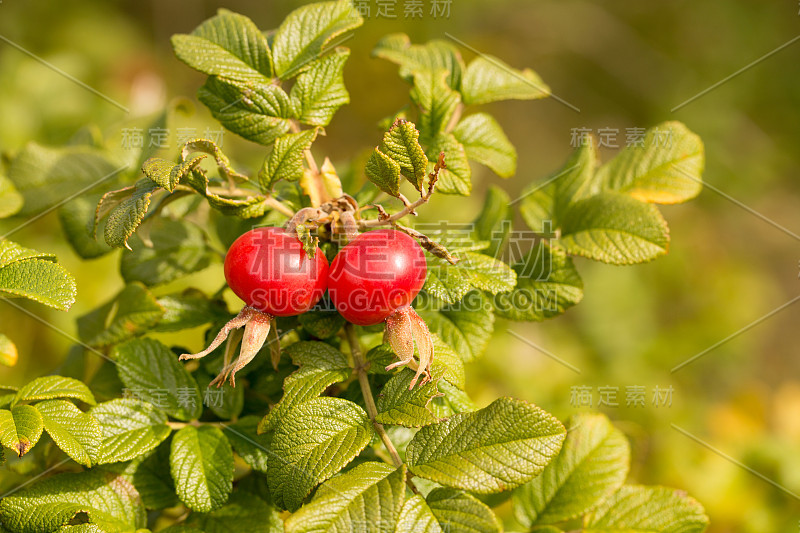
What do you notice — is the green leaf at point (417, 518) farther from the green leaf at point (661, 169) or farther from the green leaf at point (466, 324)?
the green leaf at point (661, 169)

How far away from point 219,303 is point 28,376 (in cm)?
180

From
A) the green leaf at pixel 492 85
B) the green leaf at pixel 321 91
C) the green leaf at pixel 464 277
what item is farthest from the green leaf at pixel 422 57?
the green leaf at pixel 464 277

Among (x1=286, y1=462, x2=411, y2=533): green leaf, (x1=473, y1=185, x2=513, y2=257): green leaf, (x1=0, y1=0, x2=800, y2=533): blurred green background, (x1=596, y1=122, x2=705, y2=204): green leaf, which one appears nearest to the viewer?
(x1=286, y1=462, x2=411, y2=533): green leaf

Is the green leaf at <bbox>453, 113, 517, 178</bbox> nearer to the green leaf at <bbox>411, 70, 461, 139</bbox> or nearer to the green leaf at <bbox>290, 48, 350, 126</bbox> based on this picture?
the green leaf at <bbox>411, 70, 461, 139</bbox>

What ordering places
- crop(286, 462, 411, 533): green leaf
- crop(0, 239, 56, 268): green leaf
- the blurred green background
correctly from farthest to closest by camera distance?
1. the blurred green background
2. crop(0, 239, 56, 268): green leaf
3. crop(286, 462, 411, 533): green leaf

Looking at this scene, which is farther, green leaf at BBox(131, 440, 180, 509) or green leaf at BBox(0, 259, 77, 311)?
green leaf at BBox(131, 440, 180, 509)

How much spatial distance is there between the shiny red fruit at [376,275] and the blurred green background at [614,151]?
43.5 inches

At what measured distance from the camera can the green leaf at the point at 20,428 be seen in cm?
111

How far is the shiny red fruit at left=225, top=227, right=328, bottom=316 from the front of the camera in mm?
1179

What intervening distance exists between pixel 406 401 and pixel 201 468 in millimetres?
430

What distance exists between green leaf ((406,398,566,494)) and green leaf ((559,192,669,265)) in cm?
49

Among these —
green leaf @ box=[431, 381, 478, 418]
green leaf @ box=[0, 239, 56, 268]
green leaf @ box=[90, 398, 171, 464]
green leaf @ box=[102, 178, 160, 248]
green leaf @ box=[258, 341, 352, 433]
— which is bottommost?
green leaf @ box=[90, 398, 171, 464]

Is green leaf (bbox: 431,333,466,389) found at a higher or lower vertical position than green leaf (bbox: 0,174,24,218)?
lower

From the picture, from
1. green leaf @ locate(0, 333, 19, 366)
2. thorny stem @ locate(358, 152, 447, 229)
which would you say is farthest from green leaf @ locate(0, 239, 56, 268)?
thorny stem @ locate(358, 152, 447, 229)
